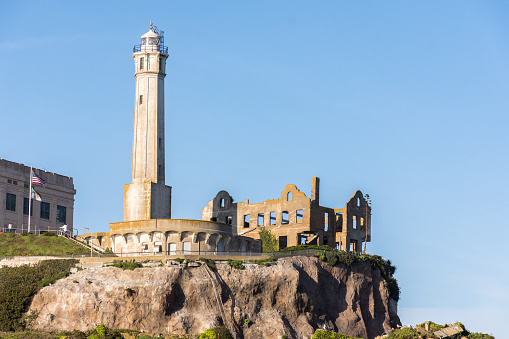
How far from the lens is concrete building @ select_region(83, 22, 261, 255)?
104 metres

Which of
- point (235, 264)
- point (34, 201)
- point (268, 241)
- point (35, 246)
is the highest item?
point (34, 201)

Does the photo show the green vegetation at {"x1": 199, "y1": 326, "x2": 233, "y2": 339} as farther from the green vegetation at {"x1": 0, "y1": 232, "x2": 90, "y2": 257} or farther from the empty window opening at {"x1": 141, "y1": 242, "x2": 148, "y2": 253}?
the green vegetation at {"x1": 0, "y1": 232, "x2": 90, "y2": 257}

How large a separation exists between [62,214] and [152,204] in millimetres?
18525

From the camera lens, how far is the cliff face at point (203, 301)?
91938 mm

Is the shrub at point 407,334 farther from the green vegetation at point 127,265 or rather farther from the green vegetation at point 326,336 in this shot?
the green vegetation at point 127,265

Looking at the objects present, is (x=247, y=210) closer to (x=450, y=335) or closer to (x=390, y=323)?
(x=390, y=323)

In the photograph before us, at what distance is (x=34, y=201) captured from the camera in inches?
4727

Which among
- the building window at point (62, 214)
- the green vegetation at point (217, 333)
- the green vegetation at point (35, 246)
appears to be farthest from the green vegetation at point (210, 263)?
the building window at point (62, 214)

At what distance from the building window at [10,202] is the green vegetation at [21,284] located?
21.1 meters

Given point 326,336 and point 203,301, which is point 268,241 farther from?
point 326,336

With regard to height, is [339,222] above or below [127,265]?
above

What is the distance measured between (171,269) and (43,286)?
11311 mm

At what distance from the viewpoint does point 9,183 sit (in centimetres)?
11719

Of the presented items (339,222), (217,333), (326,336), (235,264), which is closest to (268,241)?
(339,222)
